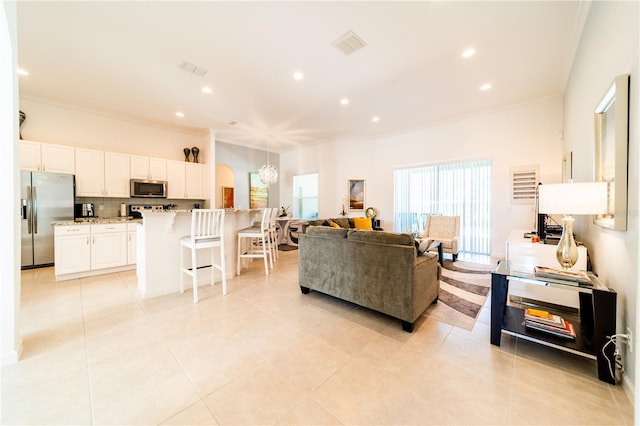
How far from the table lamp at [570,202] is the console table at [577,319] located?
25cm

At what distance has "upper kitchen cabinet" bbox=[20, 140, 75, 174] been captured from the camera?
12.4 feet

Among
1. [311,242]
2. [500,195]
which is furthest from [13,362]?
[500,195]

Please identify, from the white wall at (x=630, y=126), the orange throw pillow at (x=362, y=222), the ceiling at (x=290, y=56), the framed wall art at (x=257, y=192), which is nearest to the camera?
the white wall at (x=630, y=126)

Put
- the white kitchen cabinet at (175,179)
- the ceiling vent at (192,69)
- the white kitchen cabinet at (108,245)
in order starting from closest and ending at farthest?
the ceiling vent at (192,69) < the white kitchen cabinet at (108,245) < the white kitchen cabinet at (175,179)

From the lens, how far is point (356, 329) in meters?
2.13

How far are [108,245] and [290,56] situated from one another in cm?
422

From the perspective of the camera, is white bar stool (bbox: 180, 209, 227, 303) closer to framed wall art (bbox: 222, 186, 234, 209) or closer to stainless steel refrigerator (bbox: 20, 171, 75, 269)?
stainless steel refrigerator (bbox: 20, 171, 75, 269)

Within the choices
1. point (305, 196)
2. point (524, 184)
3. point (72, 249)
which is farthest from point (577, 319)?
point (305, 196)

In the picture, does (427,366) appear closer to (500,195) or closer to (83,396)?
(83,396)

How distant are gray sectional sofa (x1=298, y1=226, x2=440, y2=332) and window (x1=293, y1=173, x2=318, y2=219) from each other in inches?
177

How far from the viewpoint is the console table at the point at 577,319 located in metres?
1.46

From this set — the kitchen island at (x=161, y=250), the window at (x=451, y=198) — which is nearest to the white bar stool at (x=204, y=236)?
the kitchen island at (x=161, y=250)

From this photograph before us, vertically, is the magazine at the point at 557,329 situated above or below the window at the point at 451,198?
below

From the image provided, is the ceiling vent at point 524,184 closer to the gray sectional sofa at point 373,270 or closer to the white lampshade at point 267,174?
the gray sectional sofa at point 373,270
